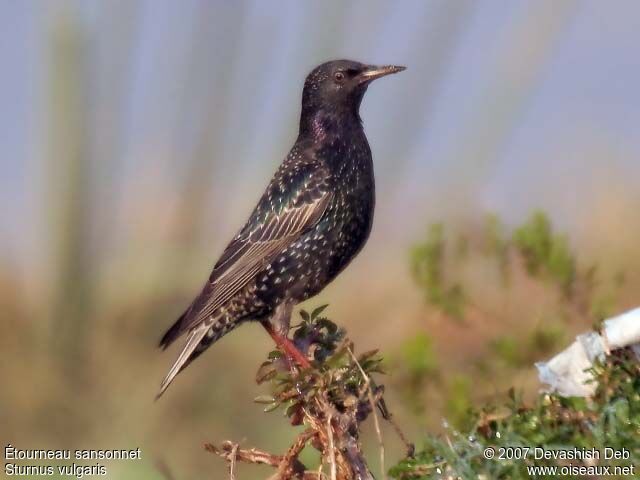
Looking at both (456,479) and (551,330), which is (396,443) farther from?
(456,479)

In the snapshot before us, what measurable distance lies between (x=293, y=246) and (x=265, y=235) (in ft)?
0.76

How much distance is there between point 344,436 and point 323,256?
2.08 meters

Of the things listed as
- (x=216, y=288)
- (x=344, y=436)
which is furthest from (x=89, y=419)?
(x=344, y=436)

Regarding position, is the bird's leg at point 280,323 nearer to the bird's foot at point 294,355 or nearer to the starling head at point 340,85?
the bird's foot at point 294,355

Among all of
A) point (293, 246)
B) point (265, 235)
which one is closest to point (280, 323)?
point (293, 246)

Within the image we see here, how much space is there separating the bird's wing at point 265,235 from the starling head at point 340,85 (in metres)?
0.36

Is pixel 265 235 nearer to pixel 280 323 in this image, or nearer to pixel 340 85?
pixel 280 323

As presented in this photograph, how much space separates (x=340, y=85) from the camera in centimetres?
602

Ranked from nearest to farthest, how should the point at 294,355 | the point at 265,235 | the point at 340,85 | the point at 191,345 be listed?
the point at 294,355, the point at 191,345, the point at 265,235, the point at 340,85

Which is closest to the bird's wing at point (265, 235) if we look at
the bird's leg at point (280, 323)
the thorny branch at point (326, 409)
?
the bird's leg at point (280, 323)

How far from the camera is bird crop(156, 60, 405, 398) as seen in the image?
18.4 feet

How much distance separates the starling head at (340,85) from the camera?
6.00 metres

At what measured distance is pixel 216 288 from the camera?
18.7 feet

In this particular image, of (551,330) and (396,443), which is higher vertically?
(551,330)
